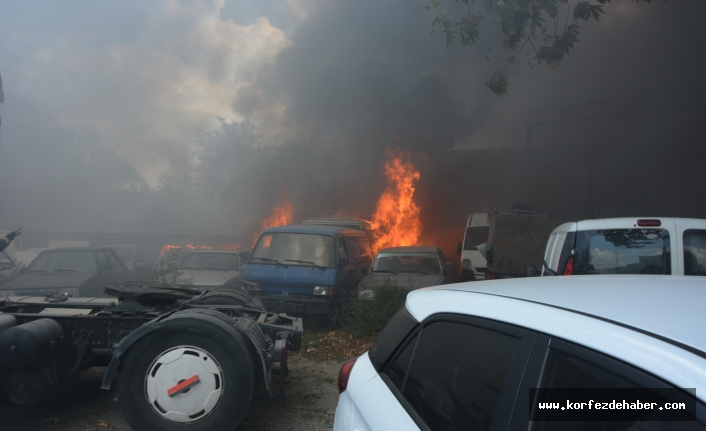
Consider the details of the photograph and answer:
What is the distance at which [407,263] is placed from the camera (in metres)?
9.83

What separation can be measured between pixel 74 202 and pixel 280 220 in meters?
12.3

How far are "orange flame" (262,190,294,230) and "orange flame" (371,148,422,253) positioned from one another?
14.3 ft

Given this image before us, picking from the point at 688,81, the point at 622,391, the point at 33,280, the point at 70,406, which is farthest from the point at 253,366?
the point at 688,81

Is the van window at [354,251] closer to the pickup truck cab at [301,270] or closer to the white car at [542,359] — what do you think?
the pickup truck cab at [301,270]

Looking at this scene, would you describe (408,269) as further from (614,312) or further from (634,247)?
(614,312)

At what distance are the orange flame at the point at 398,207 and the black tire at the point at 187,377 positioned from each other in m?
15.3

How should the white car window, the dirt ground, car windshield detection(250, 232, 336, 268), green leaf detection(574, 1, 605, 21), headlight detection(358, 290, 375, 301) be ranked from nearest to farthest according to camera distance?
the white car window < the dirt ground < headlight detection(358, 290, 375, 301) < green leaf detection(574, 1, 605, 21) < car windshield detection(250, 232, 336, 268)

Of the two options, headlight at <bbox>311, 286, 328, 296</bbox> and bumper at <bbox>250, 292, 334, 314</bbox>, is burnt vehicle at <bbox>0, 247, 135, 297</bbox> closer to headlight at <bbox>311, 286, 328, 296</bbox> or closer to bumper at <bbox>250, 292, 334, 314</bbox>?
bumper at <bbox>250, 292, 334, 314</bbox>

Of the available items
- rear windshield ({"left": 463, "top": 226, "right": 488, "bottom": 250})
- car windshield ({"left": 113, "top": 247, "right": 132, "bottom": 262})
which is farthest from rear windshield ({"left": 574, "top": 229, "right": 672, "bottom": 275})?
car windshield ({"left": 113, "top": 247, "right": 132, "bottom": 262})

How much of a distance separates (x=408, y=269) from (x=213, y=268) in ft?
13.9

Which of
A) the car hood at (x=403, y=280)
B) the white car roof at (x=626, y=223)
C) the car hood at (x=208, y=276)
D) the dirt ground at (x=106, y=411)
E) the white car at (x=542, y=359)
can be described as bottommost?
the dirt ground at (x=106, y=411)

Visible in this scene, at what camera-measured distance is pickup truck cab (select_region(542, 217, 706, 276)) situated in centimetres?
387

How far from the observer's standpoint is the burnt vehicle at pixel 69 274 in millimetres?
8719

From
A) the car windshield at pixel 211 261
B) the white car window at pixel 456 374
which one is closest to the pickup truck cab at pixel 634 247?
the white car window at pixel 456 374
